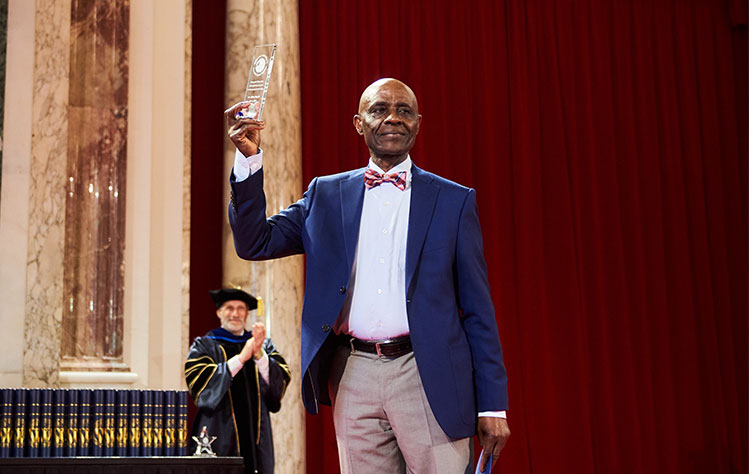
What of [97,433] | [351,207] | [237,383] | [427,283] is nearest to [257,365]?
[237,383]

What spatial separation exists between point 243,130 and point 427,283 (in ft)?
1.73

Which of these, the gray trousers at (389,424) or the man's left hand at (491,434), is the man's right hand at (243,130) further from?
the man's left hand at (491,434)

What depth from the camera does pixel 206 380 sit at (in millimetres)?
4918

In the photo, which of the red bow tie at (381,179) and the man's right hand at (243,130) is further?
the red bow tie at (381,179)

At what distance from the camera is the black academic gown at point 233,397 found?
16.1ft

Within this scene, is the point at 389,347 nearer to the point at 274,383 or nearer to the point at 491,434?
the point at 491,434

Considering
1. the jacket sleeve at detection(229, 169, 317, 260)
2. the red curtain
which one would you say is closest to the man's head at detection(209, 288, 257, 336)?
the red curtain

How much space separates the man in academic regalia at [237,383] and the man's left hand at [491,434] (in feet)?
9.54

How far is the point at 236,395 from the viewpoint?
505 centimetres

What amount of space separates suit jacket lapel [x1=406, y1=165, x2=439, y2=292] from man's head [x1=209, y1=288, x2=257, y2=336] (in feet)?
10.1

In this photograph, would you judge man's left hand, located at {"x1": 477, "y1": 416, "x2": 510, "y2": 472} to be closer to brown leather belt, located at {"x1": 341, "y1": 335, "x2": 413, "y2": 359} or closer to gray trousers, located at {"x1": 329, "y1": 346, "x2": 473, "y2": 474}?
gray trousers, located at {"x1": 329, "y1": 346, "x2": 473, "y2": 474}

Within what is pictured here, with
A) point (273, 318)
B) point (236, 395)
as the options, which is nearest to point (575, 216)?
point (273, 318)

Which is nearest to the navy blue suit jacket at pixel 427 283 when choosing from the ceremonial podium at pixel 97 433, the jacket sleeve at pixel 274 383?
the ceremonial podium at pixel 97 433

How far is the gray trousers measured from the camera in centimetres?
204
